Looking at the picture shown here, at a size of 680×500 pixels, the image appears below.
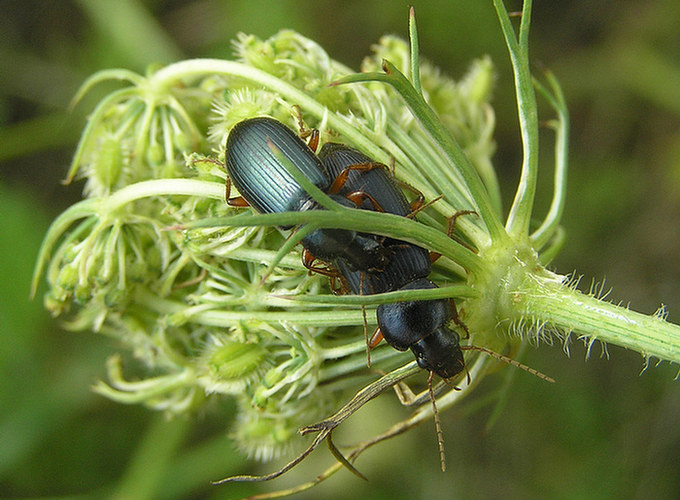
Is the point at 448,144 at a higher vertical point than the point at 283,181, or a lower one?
higher

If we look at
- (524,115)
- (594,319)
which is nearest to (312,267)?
(524,115)

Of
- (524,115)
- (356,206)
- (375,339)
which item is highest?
(524,115)

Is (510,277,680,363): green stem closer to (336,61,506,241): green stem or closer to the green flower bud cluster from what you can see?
(336,61,506,241): green stem

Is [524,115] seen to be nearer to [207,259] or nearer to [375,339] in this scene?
[375,339]

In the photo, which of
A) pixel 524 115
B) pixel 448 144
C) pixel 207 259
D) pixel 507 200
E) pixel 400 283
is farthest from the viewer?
pixel 507 200

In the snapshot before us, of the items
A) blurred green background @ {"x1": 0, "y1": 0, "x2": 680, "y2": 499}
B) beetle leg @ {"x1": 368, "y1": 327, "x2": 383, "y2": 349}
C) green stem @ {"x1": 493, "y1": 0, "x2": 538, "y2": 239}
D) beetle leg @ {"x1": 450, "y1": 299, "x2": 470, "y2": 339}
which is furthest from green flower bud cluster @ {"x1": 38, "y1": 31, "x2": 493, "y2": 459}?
blurred green background @ {"x1": 0, "y1": 0, "x2": 680, "y2": 499}

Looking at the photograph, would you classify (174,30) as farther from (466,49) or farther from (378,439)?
(378,439)
